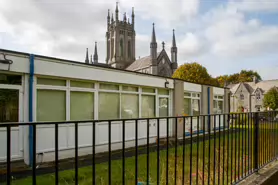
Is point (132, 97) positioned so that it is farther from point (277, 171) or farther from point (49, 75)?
point (277, 171)

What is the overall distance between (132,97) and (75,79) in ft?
11.7

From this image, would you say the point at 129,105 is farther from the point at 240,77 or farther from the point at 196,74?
the point at 240,77

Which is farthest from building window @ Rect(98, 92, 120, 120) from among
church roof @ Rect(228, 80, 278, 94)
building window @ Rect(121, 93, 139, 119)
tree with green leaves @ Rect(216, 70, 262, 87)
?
tree with green leaves @ Rect(216, 70, 262, 87)

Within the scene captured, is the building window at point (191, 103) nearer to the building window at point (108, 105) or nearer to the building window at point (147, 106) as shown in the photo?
the building window at point (147, 106)

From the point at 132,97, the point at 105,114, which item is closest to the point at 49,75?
the point at 105,114

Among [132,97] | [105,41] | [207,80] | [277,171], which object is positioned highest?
[105,41]

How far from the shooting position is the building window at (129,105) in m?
10.3

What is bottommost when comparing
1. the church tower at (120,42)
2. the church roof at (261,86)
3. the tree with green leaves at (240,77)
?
the church roof at (261,86)

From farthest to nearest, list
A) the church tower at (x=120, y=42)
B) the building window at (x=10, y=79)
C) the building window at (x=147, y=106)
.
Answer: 1. the church tower at (x=120, y=42)
2. the building window at (x=147, y=106)
3. the building window at (x=10, y=79)

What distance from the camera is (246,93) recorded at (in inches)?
1922

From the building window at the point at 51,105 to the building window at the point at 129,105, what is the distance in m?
3.21

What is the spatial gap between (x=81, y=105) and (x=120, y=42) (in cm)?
5323

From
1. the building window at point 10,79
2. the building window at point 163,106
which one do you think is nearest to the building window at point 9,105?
the building window at point 10,79

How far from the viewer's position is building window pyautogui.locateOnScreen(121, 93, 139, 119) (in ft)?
33.9
